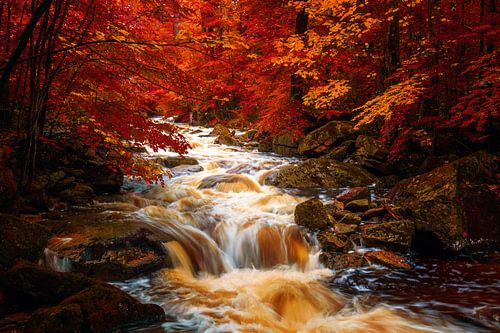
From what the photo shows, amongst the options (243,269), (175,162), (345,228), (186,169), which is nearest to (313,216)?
(345,228)

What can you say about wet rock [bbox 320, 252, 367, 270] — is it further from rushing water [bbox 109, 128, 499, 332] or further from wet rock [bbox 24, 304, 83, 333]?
wet rock [bbox 24, 304, 83, 333]

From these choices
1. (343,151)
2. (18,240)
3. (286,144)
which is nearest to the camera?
(18,240)

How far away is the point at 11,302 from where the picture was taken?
3.63m

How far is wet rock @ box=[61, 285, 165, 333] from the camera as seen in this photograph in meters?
3.27

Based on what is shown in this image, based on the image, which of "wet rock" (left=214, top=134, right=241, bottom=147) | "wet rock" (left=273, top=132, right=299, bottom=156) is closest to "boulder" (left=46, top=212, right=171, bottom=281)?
"wet rock" (left=273, top=132, right=299, bottom=156)

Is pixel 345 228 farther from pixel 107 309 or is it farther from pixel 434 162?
pixel 107 309

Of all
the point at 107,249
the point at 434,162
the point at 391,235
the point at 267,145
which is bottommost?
the point at 391,235

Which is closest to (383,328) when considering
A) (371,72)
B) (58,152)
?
(58,152)

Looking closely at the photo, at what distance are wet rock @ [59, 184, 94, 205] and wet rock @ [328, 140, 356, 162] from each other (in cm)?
798

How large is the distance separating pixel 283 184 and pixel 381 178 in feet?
9.90

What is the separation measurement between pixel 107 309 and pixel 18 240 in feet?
5.21

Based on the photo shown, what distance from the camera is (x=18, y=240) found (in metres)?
4.00

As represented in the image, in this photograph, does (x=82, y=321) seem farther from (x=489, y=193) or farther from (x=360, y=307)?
(x=489, y=193)

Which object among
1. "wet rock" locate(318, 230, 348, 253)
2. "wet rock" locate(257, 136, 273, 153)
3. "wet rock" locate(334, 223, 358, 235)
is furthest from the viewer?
"wet rock" locate(257, 136, 273, 153)
